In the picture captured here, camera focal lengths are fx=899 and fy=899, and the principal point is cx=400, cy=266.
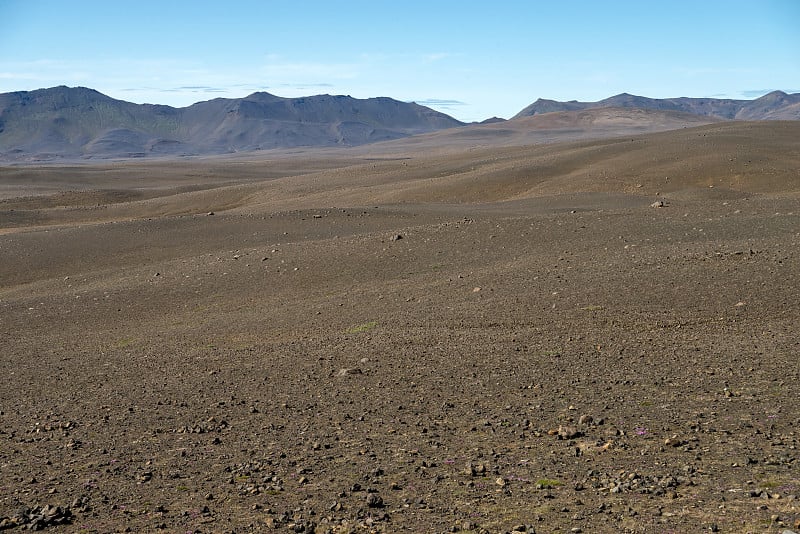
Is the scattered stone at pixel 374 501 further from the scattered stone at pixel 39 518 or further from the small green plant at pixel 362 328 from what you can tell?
the small green plant at pixel 362 328

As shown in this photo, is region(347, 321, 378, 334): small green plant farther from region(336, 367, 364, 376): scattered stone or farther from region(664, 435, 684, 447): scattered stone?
region(664, 435, 684, 447): scattered stone

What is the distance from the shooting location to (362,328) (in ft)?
37.7

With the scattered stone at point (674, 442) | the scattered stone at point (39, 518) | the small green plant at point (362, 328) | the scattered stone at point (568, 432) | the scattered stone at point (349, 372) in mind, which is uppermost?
the scattered stone at point (674, 442)

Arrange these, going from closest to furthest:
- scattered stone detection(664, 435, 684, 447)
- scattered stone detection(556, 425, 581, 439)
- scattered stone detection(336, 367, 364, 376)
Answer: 1. scattered stone detection(664, 435, 684, 447)
2. scattered stone detection(556, 425, 581, 439)
3. scattered stone detection(336, 367, 364, 376)

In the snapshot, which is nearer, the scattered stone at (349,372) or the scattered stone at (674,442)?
the scattered stone at (674,442)

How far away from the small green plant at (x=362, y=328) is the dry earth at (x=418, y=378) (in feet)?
0.20

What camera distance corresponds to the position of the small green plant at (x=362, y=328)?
11.3 m

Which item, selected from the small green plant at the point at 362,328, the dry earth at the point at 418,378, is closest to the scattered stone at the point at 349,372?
the dry earth at the point at 418,378

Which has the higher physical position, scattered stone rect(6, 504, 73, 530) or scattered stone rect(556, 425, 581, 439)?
scattered stone rect(6, 504, 73, 530)

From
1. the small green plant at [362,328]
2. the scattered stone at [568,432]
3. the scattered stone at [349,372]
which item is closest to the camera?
the scattered stone at [568,432]

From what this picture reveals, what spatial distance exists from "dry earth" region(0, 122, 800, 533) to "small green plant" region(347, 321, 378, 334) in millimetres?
60

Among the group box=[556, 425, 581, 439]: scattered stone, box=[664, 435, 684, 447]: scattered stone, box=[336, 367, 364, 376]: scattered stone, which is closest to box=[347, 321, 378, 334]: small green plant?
box=[336, 367, 364, 376]: scattered stone

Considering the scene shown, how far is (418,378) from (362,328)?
2.81 m

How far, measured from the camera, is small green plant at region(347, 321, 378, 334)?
11344 millimetres
